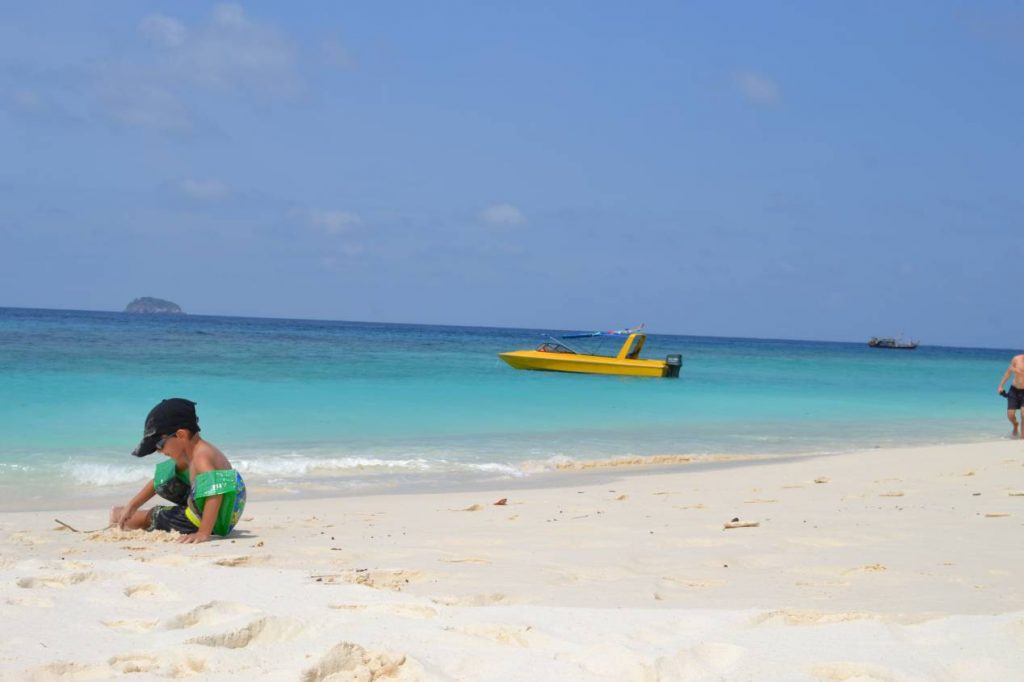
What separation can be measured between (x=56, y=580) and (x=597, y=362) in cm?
2807

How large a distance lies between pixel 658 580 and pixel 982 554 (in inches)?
74.2

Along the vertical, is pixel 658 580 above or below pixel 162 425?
below

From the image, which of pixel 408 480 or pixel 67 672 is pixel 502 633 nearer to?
pixel 67 672

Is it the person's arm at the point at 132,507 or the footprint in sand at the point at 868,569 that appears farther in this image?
the person's arm at the point at 132,507

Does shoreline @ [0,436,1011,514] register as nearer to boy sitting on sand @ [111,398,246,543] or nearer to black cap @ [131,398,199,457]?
boy sitting on sand @ [111,398,246,543]

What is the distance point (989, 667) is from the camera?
9.78 feet

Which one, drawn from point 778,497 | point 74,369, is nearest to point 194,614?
point 778,497

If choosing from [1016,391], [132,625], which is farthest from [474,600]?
[1016,391]

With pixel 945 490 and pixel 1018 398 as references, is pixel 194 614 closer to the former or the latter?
pixel 945 490

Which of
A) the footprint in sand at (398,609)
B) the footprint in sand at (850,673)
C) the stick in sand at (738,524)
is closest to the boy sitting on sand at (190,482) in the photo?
the footprint in sand at (398,609)

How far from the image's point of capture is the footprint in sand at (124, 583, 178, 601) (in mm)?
3804

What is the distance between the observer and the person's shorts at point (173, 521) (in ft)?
18.4

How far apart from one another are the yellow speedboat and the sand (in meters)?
24.3

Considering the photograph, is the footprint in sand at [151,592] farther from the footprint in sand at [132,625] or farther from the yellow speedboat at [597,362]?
the yellow speedboat at [597,362]
